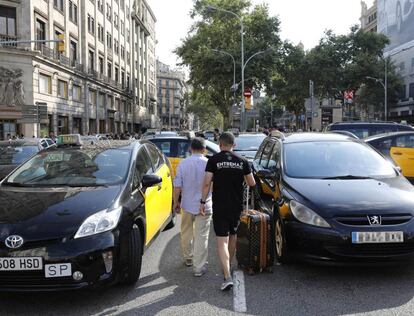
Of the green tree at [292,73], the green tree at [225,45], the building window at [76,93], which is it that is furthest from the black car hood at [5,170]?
the green tree at [292,73]

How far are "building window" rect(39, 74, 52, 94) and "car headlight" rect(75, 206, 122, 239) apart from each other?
3259 centimetres

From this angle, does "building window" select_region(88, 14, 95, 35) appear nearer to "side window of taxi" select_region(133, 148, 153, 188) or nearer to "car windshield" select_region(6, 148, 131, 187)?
"side window of taxi" select_region(133, 148, 153, 188)

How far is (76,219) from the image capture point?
4371 millimetres

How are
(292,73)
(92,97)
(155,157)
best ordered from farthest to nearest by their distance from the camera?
1. (292,73)
2. (92,97)
3. (155,157)

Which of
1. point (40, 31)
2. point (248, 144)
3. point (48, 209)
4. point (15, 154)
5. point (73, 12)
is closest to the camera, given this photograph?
point (48, 209)

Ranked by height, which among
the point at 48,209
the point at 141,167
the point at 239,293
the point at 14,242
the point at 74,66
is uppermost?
the point at 74,66

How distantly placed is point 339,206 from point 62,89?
3767 centimetres

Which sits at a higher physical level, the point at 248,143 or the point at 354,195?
the point at 248,143

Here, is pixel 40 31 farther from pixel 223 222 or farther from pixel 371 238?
pixel 371 238

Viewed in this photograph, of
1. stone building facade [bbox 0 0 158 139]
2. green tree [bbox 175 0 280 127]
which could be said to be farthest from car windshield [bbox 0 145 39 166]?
green tree [bbox 175 0 280 127]

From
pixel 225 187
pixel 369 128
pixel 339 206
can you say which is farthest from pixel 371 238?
pixel 369 128

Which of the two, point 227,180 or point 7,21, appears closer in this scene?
point 227,180

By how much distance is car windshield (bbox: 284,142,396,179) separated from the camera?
6051 mm

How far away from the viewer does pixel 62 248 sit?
4168 mm
